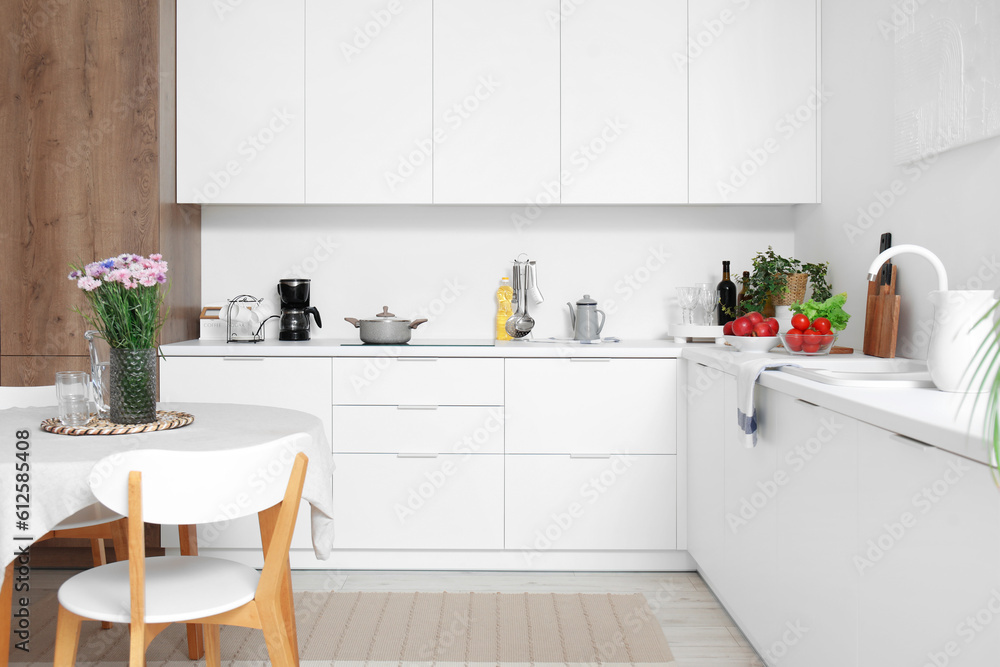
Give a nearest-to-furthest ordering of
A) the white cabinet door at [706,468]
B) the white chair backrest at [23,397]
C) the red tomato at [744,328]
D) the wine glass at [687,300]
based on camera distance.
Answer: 1. the white chair backrest at [23,397]
2. the white cabinet door at [706,468]
3. the red tomato at [744,328]
4. the wine glass at [687,300]

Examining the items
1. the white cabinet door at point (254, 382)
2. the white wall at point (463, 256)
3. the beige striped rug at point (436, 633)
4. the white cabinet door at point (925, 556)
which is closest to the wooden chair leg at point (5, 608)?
the beige striped rug at point (436, 633)

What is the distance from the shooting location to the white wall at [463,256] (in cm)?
358

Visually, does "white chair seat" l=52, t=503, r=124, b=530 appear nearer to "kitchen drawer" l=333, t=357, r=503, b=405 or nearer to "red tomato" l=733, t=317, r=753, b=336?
"kitchen drawer" l=333, t=357, r=503, b=405

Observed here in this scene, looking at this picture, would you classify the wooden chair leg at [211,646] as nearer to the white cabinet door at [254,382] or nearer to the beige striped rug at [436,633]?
the beige striped rug at [436,633]

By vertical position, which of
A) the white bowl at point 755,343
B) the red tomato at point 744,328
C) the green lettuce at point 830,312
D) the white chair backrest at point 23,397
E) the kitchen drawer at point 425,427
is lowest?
the kitchen drawer at point 425,427

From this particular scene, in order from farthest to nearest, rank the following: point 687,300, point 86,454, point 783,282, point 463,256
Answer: point 463,256
point 687,300
point 783,282
point 86,454

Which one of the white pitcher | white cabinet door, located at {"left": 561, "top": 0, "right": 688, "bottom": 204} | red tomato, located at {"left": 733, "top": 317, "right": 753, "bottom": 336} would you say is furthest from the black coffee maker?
the white pitcher

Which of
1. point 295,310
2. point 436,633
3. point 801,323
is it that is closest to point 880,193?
point 801,323

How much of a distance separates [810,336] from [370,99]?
201 centimetres

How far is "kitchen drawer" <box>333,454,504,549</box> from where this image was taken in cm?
302

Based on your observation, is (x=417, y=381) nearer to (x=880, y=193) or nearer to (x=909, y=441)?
(x=880, y=193)

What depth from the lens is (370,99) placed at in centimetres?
322

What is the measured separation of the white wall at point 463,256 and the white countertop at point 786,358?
24cm

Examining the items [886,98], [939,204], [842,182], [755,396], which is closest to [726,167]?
[842,182]
